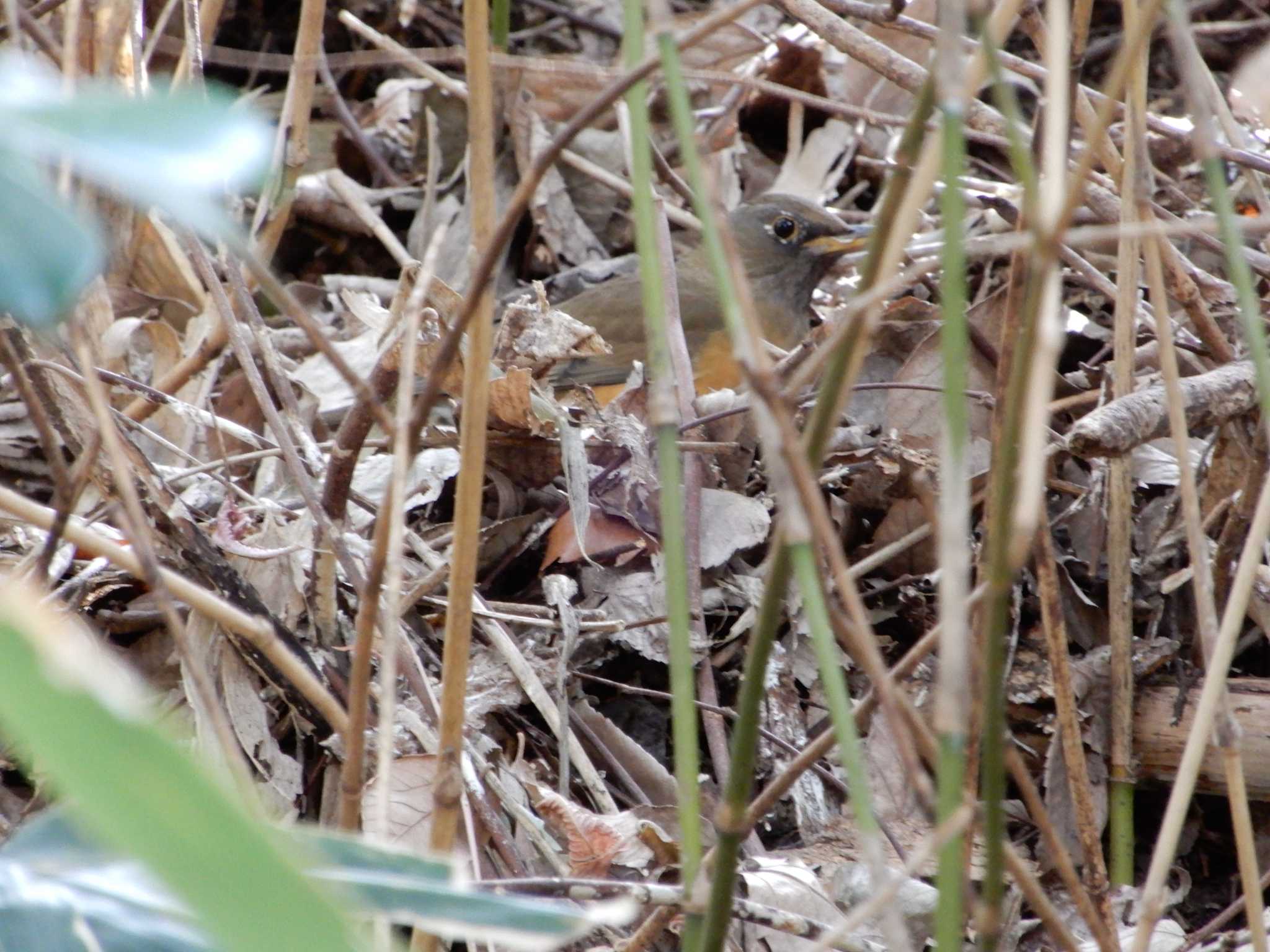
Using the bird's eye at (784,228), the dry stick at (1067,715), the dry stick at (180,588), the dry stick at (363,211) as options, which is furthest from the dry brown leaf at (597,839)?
the bird's eye at (784,228)

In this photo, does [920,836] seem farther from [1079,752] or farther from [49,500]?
[49,500]

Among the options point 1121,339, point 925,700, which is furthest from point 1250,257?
point 925,700

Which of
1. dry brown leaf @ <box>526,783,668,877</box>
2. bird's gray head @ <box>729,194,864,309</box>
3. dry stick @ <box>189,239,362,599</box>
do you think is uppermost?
dry stick @ <box>189,239,362,599</box>

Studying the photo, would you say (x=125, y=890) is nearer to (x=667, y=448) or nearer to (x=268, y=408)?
(x=667, y=448)

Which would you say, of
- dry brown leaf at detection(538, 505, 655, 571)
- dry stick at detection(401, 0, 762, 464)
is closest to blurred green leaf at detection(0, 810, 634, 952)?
dry stick at detection(401, 0, 762, 464)

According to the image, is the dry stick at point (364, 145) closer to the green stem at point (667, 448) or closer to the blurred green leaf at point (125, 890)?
the green stem at point (667, 448)

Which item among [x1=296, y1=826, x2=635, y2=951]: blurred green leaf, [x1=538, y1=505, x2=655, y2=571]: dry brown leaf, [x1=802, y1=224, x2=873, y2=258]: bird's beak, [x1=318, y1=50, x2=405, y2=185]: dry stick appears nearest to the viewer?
[x1=296, y1=826, x2=635, y2=951]: blurred green leaf

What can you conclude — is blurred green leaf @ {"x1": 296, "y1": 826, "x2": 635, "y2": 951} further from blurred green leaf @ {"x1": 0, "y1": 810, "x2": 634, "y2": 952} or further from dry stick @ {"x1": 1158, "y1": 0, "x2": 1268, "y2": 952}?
dry stick @ {"x1": 1158, "y1": 0, "x2": 1268, "y2": 952}
